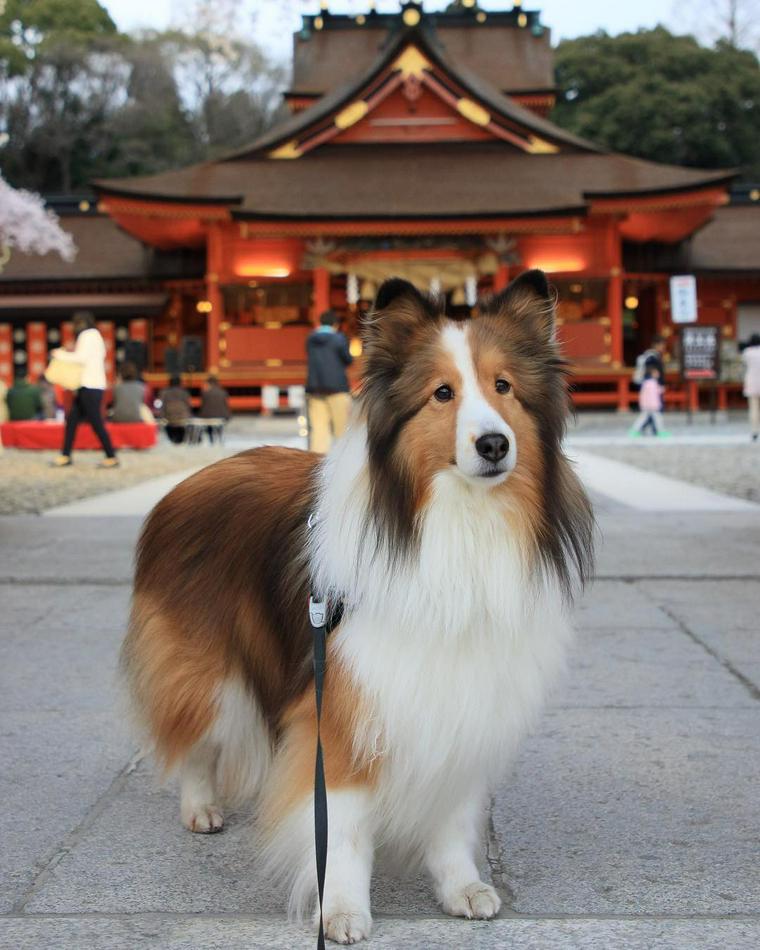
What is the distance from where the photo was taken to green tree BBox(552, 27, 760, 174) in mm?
41688

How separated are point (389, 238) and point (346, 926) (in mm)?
23663

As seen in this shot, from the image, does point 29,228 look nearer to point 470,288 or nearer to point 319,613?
point 470,288

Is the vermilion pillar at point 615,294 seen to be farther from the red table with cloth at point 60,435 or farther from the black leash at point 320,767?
the black leash at point 320,767

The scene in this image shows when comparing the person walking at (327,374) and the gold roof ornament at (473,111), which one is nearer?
the person walking at (327,374)

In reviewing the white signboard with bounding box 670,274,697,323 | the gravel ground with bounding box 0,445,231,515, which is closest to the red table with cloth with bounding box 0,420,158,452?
the gravel ground with bounding box 0,445,231,515

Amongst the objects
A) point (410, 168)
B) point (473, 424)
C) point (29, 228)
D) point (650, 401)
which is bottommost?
point (650, 401)

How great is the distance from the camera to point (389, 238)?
25.3 m

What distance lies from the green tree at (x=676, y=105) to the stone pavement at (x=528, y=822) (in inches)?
1548

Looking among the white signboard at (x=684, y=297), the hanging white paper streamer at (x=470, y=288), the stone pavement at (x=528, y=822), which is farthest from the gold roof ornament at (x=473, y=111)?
the stone pavement at (x=528, y=822)

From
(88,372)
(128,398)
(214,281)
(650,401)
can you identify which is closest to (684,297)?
(650,401)

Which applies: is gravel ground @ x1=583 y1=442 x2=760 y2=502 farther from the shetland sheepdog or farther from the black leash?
the black leash

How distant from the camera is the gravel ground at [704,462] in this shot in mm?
12055

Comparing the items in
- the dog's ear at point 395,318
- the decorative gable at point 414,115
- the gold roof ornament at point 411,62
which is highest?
the gold roof ornament at point 411,62

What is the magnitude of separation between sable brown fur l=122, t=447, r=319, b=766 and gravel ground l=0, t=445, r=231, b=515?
291 inches
